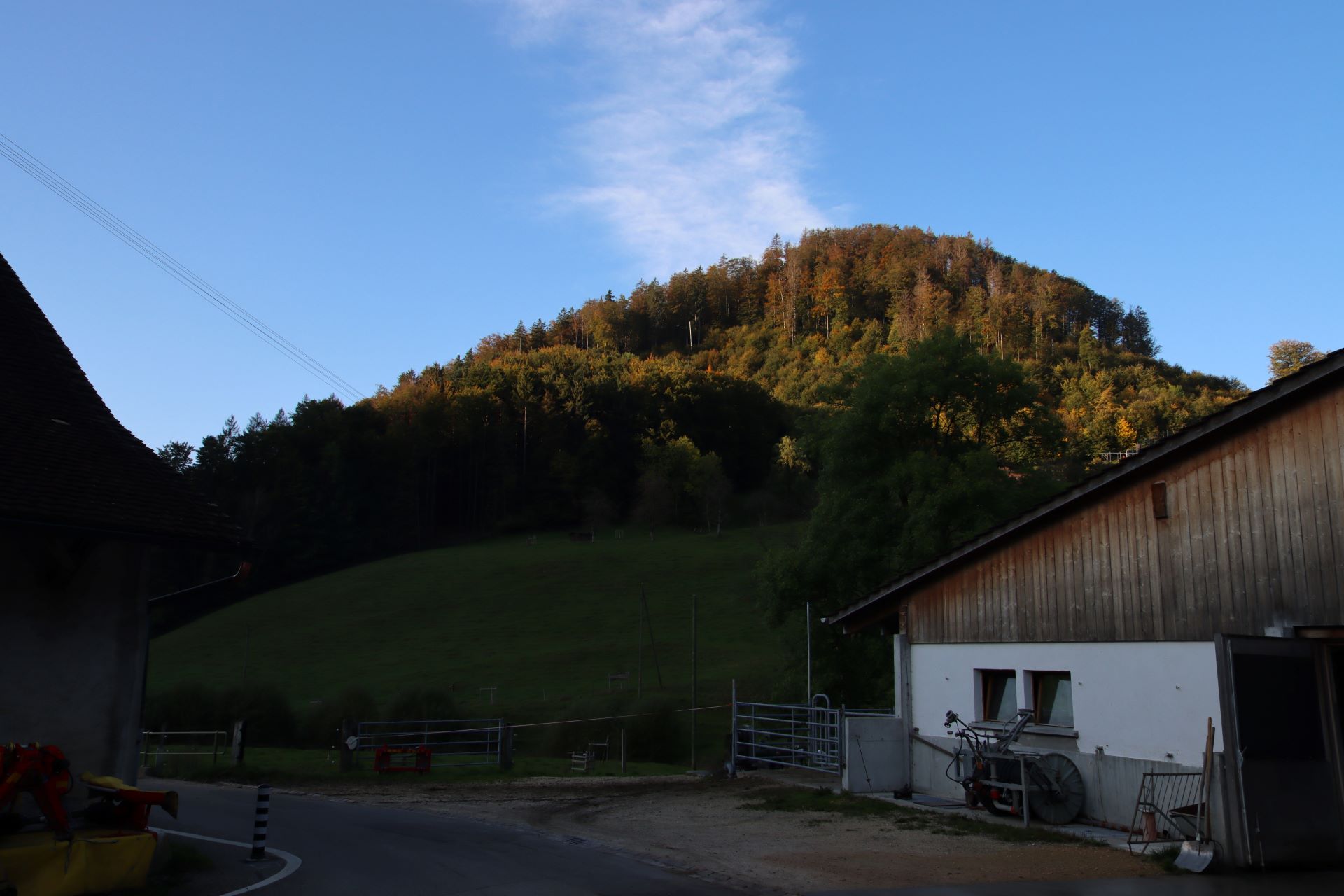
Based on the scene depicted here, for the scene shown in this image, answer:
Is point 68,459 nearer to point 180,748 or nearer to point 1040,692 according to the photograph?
point 1040,692

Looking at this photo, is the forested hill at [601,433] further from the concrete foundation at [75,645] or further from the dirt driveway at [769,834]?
the concrete foundation at [75,645]

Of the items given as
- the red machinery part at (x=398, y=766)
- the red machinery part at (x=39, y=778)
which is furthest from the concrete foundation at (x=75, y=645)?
the red machinery part at (x=398, y=766)

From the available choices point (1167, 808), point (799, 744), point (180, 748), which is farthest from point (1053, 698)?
point (180, 748)

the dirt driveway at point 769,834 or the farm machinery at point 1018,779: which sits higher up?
the farm machinery at point 1018,779

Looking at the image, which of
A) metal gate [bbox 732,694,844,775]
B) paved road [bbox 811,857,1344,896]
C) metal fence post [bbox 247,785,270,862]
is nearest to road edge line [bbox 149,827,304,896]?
metal fence post [bbox 247,785,270,862]

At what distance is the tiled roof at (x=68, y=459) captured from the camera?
8586 millimetres

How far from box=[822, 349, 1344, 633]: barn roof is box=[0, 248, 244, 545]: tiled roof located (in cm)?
1069

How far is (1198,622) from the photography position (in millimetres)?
11719

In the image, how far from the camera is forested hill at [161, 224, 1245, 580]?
89.3 m

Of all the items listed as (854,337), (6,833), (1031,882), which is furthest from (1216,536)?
(854,337)

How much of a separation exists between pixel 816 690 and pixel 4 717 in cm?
2243

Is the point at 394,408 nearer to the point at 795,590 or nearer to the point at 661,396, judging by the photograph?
the point at 661,396

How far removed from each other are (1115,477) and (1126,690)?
2.85 metres

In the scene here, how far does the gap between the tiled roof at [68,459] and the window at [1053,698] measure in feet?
37.2
